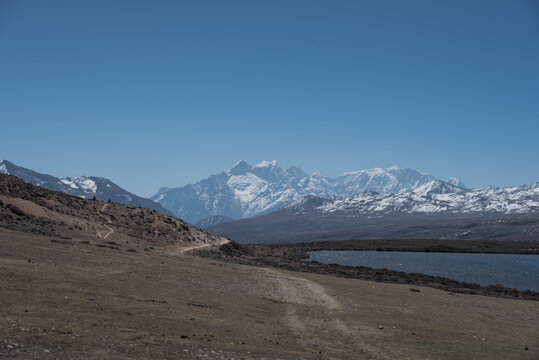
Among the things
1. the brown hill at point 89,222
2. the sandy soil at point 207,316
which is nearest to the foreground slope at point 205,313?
the sandy soil at point 207,316

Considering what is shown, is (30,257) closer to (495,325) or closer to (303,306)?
(303,306)

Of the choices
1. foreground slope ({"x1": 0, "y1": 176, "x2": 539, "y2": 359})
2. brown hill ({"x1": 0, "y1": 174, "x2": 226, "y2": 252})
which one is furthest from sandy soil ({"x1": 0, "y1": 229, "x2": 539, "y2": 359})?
brown hill ({"x1": 0, "y1": 174, "x2": 226, "y2": 252})

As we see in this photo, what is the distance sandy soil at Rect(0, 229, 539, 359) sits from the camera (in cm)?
1930

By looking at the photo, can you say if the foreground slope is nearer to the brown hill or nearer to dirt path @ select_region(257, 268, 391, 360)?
dirt path @ select_region(257, 268, 391, 360)

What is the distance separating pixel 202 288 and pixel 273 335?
40.2 feet

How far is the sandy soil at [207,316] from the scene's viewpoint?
63.3ft

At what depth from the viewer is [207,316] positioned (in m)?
27.1

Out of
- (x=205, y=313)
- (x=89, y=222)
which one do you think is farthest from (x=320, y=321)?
(x=89, y=222)

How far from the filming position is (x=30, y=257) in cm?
3575

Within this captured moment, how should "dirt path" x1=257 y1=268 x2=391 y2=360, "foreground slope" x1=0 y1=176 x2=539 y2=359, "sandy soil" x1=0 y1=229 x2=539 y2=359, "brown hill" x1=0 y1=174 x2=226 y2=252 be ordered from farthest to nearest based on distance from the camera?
"brown hill" x1=0 y1=174 x2=226 y2=252, "dirt path" x1=257 y1=268 x2=391 y2=360, "foreground slope" x1=0 y1=176 x2=539 y2=359, "sandy soil" x1=0 y1=229 x2=539 y2=359

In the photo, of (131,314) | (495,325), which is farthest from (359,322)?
(131,314)

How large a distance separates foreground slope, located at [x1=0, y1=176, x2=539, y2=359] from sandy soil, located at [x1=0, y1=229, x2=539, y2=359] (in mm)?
87

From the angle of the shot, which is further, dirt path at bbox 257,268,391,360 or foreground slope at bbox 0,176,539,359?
dirt path at bbox 257,268,391,360

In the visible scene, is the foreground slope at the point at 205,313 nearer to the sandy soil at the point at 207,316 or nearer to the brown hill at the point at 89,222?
the sandy soil at the point at 207,316
